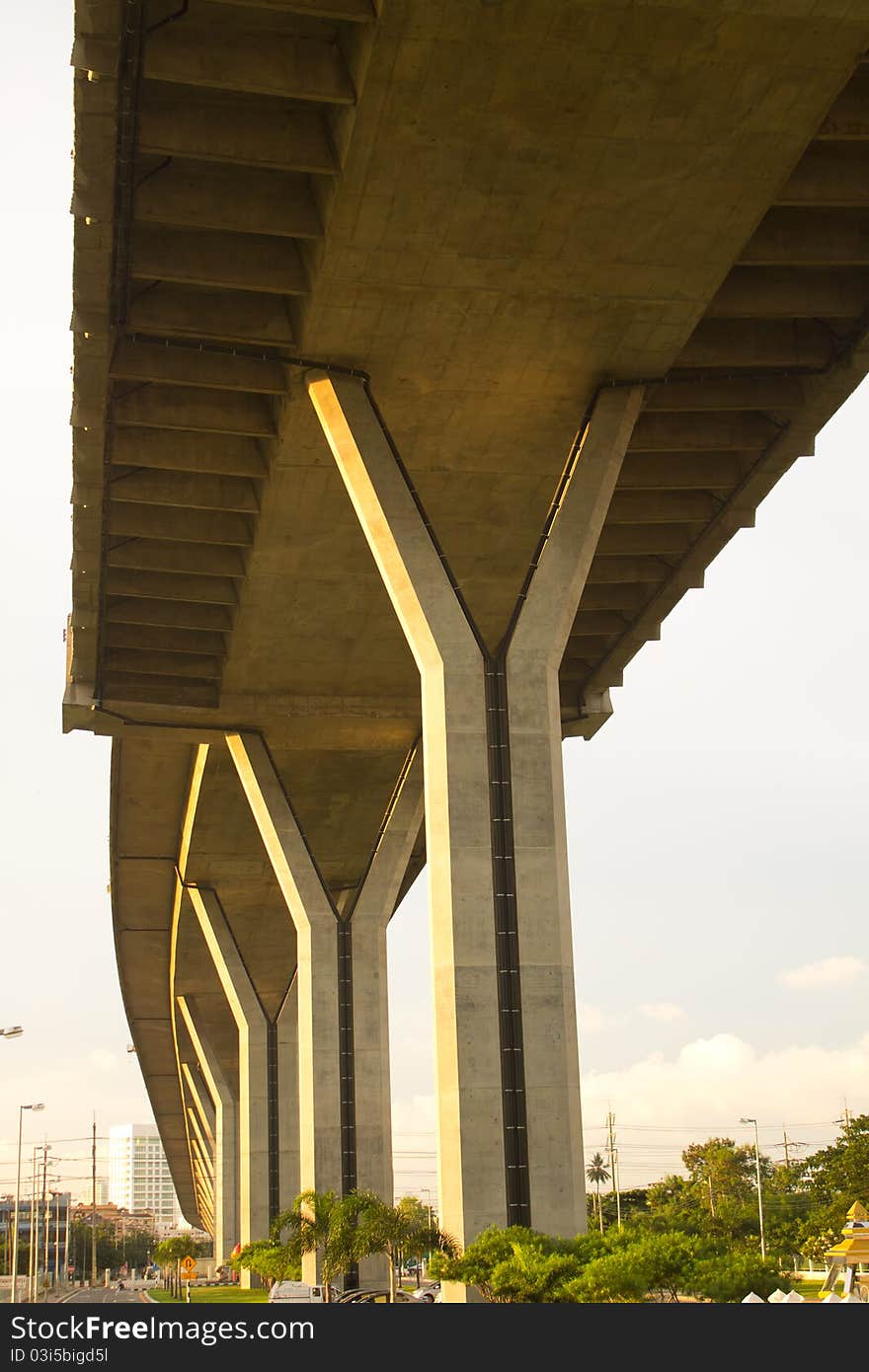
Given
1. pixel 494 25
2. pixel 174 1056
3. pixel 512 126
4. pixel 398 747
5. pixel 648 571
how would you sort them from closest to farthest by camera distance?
1. pixel 494 25
2. pixel 512 126
3. pixel 648 571
4. pixel 398 747
5. pixel 174 1056

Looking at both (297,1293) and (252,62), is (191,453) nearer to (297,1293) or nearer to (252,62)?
(252,62)

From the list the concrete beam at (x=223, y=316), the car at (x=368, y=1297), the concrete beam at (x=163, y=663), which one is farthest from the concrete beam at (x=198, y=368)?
the car at (x=368, y=1297)

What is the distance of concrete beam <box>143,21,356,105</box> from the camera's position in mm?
19578

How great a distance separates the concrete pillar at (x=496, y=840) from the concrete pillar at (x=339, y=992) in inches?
572

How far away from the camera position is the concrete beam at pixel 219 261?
2320 centimetres

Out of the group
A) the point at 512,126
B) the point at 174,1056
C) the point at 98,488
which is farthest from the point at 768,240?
the point at 174,1056

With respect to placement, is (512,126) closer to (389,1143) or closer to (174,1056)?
(389,1143)

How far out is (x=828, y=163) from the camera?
2253 centimetres

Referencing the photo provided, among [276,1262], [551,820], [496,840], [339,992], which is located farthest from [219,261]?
[276,1262]

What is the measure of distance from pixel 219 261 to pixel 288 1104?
126 feet

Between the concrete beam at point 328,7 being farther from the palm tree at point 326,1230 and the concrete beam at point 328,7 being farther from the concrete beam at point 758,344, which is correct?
the palm tree at point 326,1230

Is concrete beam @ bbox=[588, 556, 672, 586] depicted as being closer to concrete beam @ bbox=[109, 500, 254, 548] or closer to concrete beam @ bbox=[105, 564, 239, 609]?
concrete beam @ bbox=[109, 500, 254, 548]

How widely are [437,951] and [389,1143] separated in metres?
15.8

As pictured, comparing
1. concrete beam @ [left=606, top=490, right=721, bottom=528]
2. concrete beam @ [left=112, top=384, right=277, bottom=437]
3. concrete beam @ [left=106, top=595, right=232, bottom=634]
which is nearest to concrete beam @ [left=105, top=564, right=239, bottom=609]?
concrete beam @ [left=106, top=595, right=232, bottom=634]
